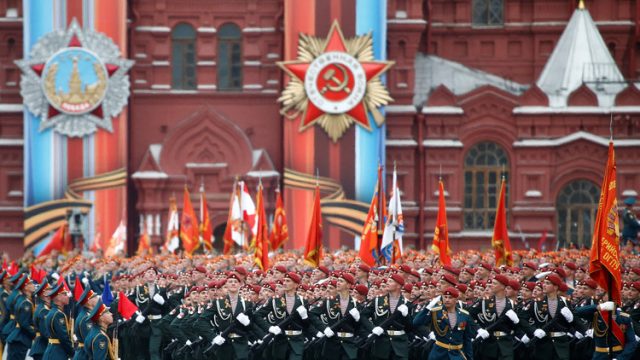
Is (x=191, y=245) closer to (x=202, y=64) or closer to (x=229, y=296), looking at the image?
(x=202, y=64)

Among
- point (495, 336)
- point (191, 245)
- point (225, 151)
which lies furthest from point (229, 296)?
point (225, 151)

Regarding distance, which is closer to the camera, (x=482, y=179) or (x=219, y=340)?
(x=219, y=340)

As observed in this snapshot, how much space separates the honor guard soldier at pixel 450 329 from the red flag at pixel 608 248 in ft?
5.87

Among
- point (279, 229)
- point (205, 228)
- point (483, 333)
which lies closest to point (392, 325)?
point (483, 333)

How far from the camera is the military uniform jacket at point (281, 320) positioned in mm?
18156

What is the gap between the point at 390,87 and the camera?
3991cm

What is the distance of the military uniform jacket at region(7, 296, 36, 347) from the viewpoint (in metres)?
19.7

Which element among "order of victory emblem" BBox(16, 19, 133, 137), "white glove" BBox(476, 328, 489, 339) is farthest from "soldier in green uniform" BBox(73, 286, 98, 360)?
"order of victory emblem" BBox(16, 19, 133, 137)

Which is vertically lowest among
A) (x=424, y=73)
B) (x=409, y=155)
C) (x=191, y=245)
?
(x=191, y=245)

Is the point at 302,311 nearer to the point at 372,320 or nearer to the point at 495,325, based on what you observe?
the point at 372,320

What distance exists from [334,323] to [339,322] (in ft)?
0.52

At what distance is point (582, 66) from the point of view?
40.0 meters

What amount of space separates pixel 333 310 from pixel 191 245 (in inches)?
673

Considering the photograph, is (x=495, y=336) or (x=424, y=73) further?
(x=424, y=73)
